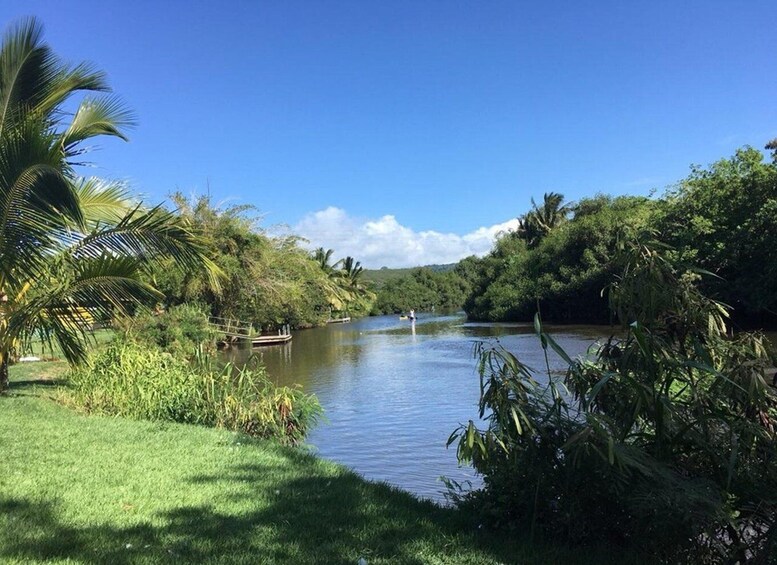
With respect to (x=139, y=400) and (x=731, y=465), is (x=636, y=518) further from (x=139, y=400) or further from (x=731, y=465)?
(x=139, y=400)

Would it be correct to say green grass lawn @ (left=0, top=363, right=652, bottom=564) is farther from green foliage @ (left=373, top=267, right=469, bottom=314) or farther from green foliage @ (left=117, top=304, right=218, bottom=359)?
green foliage @ (left=373, top=267, right=469, bottom=314)

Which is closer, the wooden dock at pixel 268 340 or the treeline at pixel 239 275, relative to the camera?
the treeline at pixel 239 275

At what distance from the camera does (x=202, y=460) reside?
19.7 ft

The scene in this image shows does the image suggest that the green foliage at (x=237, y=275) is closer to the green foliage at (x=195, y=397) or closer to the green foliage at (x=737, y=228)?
the green foliage at (x=195, y=397)

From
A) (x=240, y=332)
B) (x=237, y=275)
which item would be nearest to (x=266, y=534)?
(x=237, y=275)

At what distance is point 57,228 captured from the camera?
8.49 meters

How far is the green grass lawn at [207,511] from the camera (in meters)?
3.57

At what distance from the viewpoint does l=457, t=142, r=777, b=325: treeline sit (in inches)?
1020

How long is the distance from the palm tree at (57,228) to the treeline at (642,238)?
612cm

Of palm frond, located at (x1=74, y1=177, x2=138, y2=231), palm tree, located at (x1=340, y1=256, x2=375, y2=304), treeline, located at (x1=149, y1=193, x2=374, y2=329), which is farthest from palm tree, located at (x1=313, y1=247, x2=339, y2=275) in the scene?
palm frond, located at (x1=74, y1=177, x2=138, y2=231)

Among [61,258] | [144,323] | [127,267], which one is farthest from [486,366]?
[144,323]

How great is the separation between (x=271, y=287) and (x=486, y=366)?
96.1ft

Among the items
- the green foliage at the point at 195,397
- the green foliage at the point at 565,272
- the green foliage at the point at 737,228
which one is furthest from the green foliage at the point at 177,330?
the green foliage at the point at 565,272

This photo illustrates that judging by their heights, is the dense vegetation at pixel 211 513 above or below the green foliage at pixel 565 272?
below
